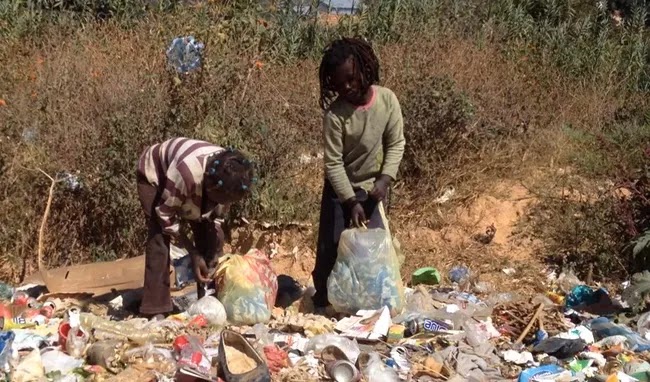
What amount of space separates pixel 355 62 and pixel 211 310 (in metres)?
1.56

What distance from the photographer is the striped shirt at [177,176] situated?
14.3 feet

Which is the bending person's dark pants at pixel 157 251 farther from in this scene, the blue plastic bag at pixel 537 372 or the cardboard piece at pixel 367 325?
the blue plastic bag at pixel 537 372

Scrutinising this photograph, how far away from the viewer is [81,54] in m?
7.79

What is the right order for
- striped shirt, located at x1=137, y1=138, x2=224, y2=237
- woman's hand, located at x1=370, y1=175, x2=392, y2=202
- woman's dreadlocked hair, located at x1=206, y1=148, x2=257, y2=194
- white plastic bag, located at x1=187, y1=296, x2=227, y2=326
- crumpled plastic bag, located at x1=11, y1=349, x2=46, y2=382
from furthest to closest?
woman's hand, located at x1=370, y1=175, x2=392, y2=202
white plastic bag, located at x1=187, y1=296, x2=227, y2=326
striped shirt, located at x1=137, y1=138, x2=224, y2=237
woman's dreadlocked hair, located at x1=206, y1=148, x2=257, y2=194
crumpled plastic bag, located at x1=11, y1=349, x2=46, y2=382

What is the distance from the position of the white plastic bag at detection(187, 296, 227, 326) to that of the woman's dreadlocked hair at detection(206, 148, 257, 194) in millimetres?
794

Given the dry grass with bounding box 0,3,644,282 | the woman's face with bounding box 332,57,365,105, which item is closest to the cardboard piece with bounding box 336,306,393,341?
the woman's face with bounding box 332,57,365,105

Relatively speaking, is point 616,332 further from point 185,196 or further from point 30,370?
point 30,370

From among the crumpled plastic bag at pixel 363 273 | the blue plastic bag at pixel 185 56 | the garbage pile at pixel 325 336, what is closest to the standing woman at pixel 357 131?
the crumpled plastic bag at pixel 363 273

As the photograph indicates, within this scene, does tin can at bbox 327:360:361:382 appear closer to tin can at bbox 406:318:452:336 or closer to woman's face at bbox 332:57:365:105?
tin can at bbox 406:318:452:336

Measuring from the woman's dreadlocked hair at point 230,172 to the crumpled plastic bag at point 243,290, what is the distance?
0.68m

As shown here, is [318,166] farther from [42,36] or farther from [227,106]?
[42,36]

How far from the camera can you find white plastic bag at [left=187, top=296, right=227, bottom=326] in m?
4.71

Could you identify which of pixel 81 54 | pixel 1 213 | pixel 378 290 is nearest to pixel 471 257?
pixel 378 290

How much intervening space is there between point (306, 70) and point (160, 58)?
159 cm
